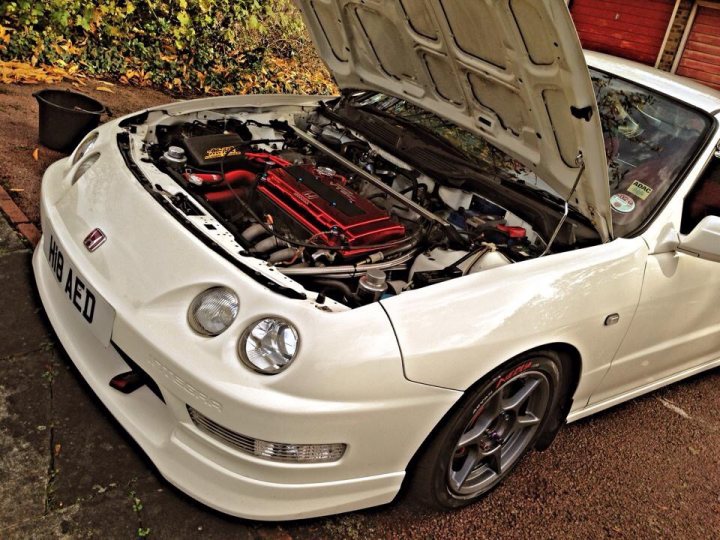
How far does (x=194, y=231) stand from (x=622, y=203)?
1.81 meters

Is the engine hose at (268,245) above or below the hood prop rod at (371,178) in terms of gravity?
below

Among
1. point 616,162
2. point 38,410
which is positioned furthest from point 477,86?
point 38,410

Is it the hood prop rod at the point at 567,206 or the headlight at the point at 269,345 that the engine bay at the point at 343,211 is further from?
the headlight at the point at 269,345

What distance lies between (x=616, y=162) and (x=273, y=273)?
1.70m

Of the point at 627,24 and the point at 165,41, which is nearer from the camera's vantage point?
the point at 165,41

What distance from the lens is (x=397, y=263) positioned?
259 centimetres

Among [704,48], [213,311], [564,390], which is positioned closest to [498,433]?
[564,390]

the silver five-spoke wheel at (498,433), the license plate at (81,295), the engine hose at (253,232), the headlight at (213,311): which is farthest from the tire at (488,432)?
the license plate at (81,295)

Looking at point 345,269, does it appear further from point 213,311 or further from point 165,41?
point 165,41

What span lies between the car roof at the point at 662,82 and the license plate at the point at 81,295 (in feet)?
8.67

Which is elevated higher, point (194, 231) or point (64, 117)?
point (194, 231)

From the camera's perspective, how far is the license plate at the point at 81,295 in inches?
90.8

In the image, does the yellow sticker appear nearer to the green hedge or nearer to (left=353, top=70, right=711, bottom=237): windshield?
(left=353, top=70, right=711, bottom=237): windshield

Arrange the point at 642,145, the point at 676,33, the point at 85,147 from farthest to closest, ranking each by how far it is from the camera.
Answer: the point at 676,33, the point at 85,147, the point at 642,145
